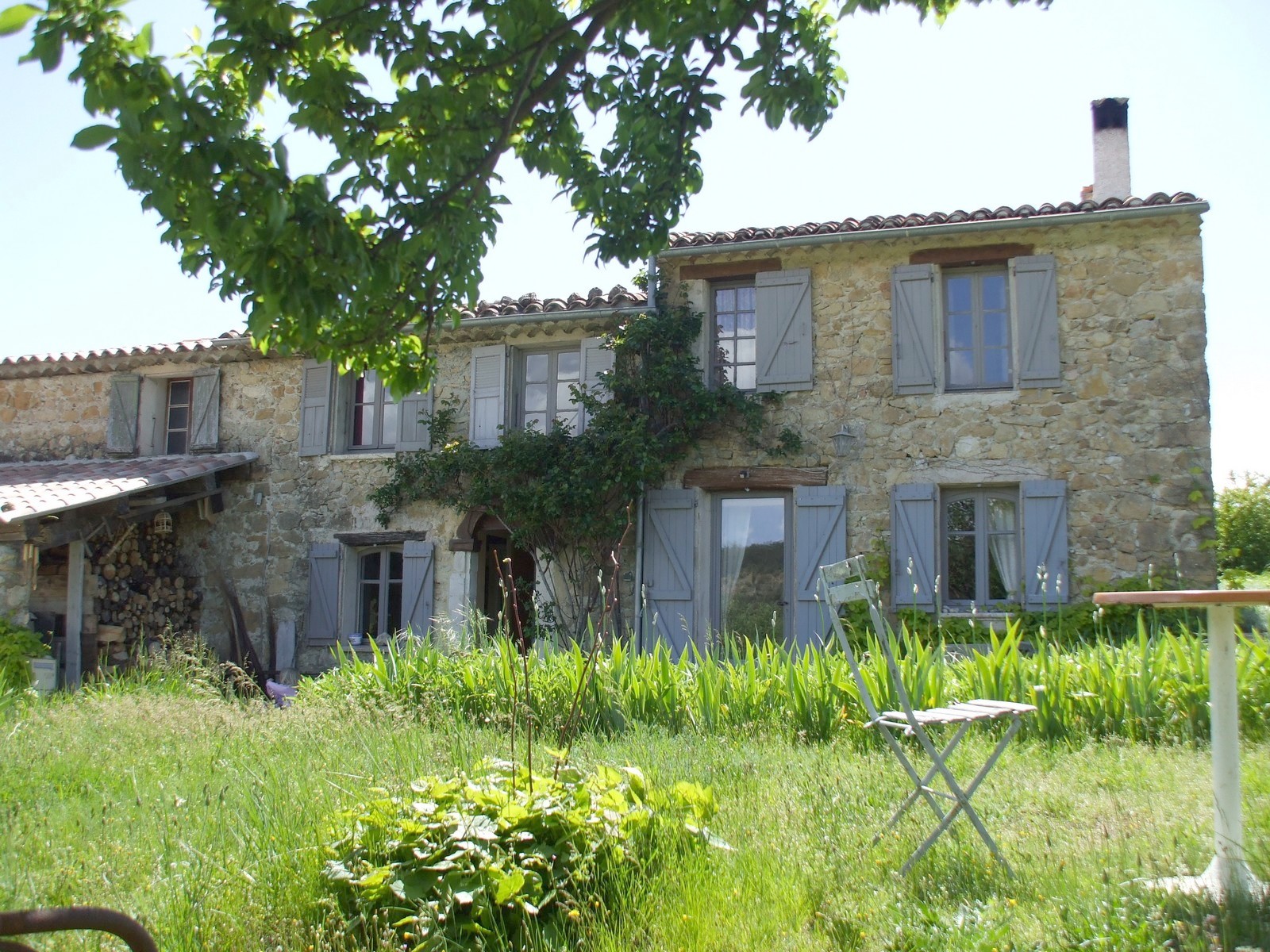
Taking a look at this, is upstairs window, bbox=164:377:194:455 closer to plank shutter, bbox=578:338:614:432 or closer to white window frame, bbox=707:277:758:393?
plank shutter, bbox=578:338:614:432

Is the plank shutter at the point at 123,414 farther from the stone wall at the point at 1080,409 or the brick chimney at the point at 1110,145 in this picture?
the brick chimney at the point at 1110,145

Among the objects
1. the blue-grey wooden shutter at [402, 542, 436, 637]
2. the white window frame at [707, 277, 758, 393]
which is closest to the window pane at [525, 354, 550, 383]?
the white window frame at [707, 277, 758, 393]

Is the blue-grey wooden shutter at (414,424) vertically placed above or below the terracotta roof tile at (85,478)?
above

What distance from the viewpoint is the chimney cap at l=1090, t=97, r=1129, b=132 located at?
1045 cm

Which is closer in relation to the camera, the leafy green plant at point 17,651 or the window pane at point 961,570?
the leafy green plant at point 17,651

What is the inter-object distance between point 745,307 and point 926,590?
3.34 m

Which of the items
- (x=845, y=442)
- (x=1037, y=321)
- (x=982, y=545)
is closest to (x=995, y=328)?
(x=1037, y=321)

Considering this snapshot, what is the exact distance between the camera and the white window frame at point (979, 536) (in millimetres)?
9625

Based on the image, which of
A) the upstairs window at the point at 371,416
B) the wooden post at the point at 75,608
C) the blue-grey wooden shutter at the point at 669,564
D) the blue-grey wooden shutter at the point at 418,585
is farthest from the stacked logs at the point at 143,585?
the blue-grey wooden shutter at the point at 669,564

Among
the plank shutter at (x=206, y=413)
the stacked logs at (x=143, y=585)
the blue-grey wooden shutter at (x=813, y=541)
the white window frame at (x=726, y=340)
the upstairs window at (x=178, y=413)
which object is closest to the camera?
the blue-grey wooden shutter at (x=813, y=541)

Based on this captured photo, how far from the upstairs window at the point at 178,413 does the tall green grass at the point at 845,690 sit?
282 inches

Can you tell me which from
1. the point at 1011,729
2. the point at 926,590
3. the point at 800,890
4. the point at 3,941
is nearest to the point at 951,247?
the point at 926,590

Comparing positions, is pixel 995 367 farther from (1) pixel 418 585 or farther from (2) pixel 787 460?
(1) pixel 418 585

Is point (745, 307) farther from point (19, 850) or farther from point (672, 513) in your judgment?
point (19, 850)
